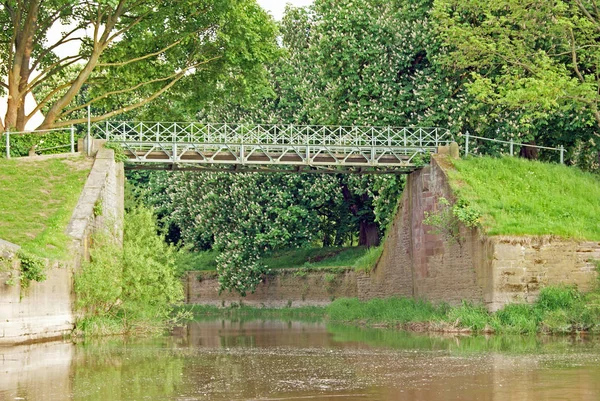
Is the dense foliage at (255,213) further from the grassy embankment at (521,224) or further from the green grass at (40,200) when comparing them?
the green grass at (40,200)

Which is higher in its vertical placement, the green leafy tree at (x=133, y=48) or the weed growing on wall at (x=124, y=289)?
the green leafy tree at (x=133, y=48)

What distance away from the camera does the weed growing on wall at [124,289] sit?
3666 centimetres

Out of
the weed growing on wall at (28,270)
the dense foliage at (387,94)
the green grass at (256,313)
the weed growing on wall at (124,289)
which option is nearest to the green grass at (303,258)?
the dense foliage at (387,94)

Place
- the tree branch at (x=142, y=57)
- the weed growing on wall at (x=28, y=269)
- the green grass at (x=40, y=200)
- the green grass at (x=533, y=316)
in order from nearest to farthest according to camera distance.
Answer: the weed growing on wall at (x=28, y=269) → the green grass at (x=40, y=200) → the green grass at (x=533, y=316) → the tree branch at (x=142, y=57)

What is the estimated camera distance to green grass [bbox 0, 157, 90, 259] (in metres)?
36.4

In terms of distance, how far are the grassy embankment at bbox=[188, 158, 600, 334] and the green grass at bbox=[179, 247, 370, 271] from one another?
555 inches

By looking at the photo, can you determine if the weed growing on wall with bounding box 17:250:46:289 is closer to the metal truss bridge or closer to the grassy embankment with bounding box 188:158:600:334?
the metal truss bridge

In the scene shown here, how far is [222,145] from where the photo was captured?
4594 centimetres

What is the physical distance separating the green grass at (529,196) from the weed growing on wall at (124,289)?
40.3 feet

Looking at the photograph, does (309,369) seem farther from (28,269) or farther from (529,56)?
(529,56)

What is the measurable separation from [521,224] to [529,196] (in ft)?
12.0

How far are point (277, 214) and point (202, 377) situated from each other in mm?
40120

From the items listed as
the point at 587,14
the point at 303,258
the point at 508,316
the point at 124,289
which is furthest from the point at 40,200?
the point at 303,258

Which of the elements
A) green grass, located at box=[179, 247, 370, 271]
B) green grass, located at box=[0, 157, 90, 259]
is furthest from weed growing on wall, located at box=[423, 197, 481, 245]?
green grass, located at box=[179, 247, 370, 271]
